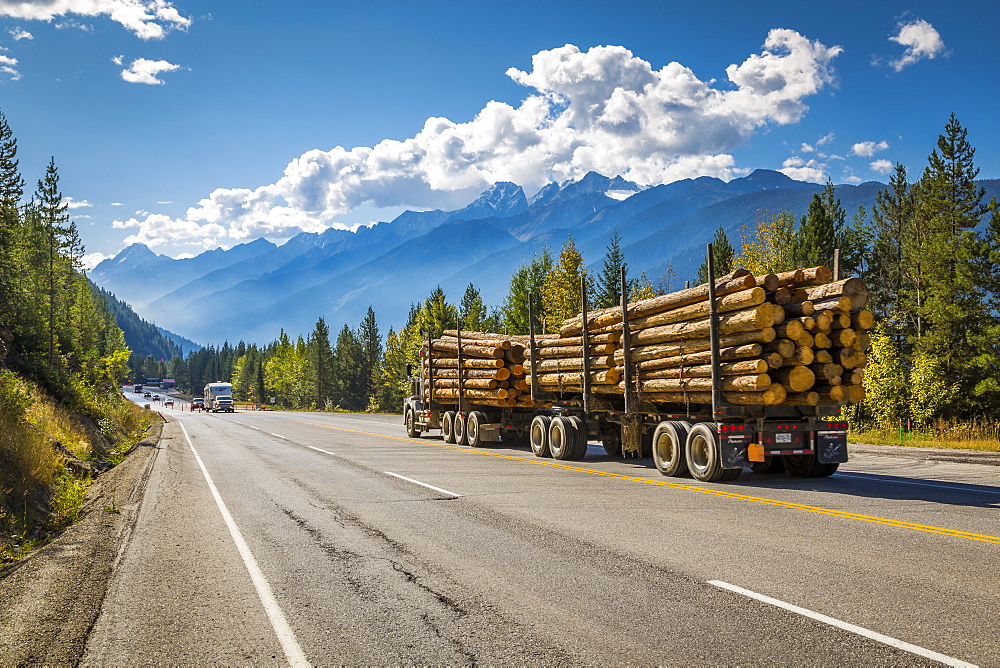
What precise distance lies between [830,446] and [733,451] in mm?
1943

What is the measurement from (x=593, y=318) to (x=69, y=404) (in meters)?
17.4

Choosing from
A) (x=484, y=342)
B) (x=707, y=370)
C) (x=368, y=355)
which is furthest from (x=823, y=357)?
(x=368, y=355)

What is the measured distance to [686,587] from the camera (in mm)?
5734

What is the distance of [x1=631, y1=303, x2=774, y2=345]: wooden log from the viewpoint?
11797 mm

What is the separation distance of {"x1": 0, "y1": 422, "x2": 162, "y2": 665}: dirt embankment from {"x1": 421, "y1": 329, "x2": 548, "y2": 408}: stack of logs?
12.2 meters

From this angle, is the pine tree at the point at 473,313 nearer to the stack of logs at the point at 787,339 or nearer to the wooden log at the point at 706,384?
the wooden log at the point at 706,384

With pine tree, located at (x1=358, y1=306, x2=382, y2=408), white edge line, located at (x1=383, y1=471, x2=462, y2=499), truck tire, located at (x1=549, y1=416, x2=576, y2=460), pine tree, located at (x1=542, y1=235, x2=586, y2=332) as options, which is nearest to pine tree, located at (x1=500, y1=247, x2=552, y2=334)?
pine tree, located at (x1=542, y1=235, x2=586, y2=332)

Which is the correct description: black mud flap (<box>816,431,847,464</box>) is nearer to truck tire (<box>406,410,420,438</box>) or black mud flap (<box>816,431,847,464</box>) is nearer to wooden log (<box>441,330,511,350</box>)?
wooden log (<box>441,330,511,350</box>)

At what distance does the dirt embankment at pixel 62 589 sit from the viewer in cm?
481

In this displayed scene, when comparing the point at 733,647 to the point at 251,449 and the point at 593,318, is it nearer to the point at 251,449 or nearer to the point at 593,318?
the point at 593,318

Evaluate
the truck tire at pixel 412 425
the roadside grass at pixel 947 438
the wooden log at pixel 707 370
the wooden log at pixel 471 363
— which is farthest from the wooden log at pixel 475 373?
the roadside grass at pixel 947 438

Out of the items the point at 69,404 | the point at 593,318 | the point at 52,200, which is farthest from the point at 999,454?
the point at 52,200

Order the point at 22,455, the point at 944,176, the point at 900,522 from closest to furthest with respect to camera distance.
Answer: the point at 900,522 → the point at 22,455 → the point at 944,176

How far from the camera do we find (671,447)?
13.3 metres
